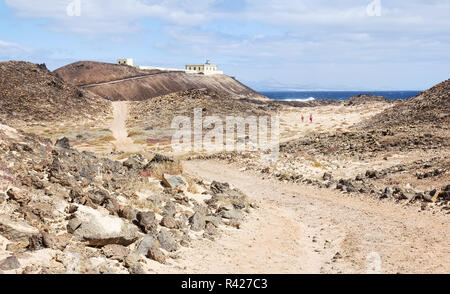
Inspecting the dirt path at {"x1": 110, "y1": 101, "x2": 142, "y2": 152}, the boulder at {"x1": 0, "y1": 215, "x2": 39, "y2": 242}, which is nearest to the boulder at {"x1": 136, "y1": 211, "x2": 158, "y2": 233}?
the boulder at {"x1": 0, "y1": 215, "x2": 39, "y2": 242}

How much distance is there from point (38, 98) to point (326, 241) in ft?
176

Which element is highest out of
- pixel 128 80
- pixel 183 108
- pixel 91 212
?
pixel 128 80

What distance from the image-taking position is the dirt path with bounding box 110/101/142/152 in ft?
122

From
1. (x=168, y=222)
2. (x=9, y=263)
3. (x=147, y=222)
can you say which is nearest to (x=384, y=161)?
(x=168, y=222)

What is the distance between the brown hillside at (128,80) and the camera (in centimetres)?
8418

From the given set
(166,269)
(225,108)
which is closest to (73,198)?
(166,269)

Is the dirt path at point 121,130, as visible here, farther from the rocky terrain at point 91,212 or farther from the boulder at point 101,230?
the boulder at point 101,230

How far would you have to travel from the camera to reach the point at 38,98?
5700cm

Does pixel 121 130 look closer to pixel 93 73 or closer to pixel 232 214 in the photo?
pixel 232 214

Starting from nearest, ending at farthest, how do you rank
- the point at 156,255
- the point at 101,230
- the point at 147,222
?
the point at 101,230
the point at 156,255
the point at 147,222

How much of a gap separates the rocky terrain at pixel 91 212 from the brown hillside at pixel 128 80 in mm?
66886

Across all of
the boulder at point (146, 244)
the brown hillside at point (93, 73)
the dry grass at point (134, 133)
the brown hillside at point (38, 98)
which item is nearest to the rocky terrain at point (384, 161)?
the boulder at point (146, 244)

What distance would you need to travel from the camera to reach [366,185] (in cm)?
1938

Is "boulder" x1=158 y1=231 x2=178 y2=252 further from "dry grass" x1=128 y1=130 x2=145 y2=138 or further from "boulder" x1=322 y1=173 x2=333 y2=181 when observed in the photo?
"dry grass" x1=128 y1=130 x2=145 y2=138
